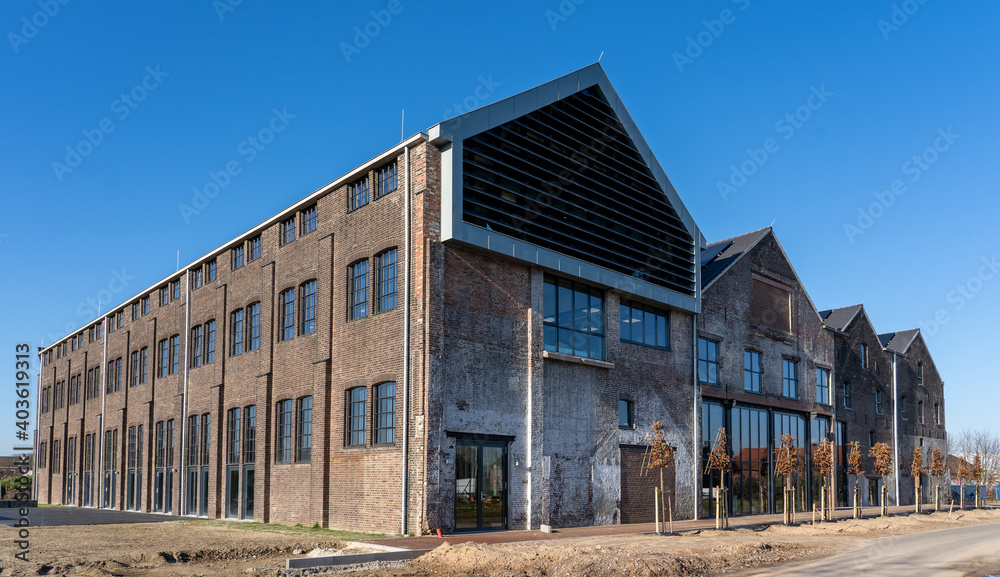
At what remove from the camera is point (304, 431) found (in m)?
25.8

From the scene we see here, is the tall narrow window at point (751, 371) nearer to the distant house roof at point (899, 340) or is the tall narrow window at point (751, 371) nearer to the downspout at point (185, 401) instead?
the distant house roof at point (899, 340)

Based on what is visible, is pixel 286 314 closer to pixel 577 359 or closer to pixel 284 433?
pixel 284 433

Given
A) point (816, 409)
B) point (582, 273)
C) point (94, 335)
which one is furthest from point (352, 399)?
point (94, 335)

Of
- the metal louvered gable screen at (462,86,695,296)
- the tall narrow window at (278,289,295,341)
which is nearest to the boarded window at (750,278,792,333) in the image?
the metal louvered gable screen at (462,86,695,296)

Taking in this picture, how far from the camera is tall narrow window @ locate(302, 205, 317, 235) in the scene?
27.0 m

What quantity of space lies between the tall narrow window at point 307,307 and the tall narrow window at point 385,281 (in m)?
3.78

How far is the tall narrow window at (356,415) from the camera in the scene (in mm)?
23094

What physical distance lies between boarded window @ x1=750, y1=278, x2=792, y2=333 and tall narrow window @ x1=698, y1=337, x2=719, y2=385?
3256 mm

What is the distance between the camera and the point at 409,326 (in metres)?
21.6

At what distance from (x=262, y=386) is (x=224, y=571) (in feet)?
43.6

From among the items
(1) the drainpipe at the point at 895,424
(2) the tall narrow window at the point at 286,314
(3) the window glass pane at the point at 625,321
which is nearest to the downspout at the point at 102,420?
(2) the tall narrow window at the point at 286,314

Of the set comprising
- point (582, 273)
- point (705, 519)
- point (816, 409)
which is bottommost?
point (705, 519)

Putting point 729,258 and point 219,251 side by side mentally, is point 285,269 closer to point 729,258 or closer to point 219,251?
point 219,251

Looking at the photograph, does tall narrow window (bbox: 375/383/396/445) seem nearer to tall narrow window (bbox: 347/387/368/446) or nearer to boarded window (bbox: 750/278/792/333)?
tall narrow window (bbox: 347/387/368/446)
